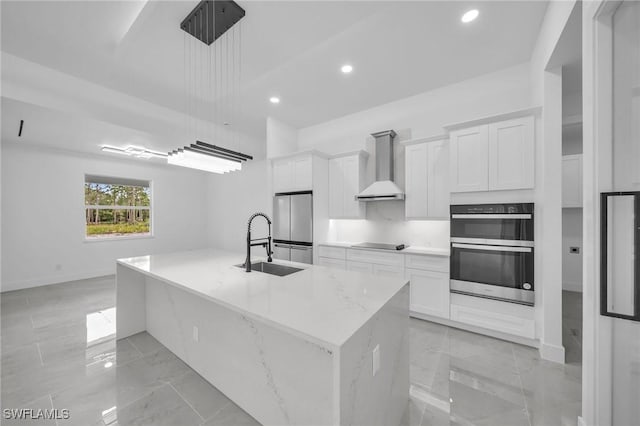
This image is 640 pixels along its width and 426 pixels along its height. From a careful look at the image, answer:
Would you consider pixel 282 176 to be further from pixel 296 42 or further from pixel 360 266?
pixel 296 42

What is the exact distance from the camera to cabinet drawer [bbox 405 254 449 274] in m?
2.91

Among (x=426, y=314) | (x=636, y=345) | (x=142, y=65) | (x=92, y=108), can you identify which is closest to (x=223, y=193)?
(x=92, y=108)

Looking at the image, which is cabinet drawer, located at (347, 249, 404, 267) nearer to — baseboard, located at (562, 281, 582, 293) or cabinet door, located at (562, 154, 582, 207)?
cabinet door, located at (562, 154, 582, 207)

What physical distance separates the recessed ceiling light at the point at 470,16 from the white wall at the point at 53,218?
6806mm

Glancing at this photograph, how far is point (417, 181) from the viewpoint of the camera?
129 inches

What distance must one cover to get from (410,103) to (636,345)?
3.36 metres

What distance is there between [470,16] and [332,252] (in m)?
3.10

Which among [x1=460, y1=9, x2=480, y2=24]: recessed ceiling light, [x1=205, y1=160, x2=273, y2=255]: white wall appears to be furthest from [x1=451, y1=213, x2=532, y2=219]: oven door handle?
[x1=205, y1=160, x2=273, y2=255]: white wall

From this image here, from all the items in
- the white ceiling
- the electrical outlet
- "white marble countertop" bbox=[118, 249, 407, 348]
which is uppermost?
the white ceiling

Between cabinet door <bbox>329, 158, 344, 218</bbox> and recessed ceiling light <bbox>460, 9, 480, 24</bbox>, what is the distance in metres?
2.25

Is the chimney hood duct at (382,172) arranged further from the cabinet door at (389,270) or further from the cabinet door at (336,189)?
the cabinet door at (389,270)

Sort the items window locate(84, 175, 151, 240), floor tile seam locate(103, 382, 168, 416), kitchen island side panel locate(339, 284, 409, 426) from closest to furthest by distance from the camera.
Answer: kitchen island side panel locate(339, 284, 409, 426) < floor tile seam locate(103, 382, 168, 416) < window locate(84, 175, 151, 240)

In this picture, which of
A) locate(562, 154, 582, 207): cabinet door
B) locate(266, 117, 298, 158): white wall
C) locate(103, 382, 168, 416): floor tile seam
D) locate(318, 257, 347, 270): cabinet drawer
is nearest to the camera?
locate(103, 382, 168, 416): floor tile seam

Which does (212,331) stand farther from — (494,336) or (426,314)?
(494,336)
